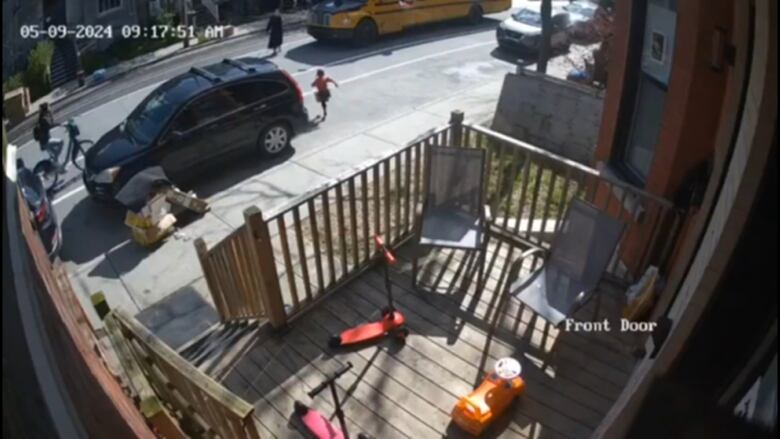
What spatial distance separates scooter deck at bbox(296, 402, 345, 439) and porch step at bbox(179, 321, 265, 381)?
0.78 m

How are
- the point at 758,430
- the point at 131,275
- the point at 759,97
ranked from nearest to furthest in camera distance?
the point at 758,430 < the point at 759,97 < the point at 131,275

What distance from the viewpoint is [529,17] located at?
49.3ft

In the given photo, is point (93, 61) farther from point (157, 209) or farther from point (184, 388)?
point (184, 388)

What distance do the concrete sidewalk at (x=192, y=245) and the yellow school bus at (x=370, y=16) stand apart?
486 centimetres

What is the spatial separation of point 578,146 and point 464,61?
19.0ft

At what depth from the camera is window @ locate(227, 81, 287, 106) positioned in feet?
30.1

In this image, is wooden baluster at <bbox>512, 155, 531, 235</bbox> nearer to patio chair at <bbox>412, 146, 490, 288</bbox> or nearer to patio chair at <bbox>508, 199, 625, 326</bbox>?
patio chair at <bbox>412, 146, 490, 288</bbox>

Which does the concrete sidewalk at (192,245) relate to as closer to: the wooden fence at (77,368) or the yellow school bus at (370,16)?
the wooden fence at (77,368)

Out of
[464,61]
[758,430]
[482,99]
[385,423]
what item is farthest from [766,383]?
[464,61]

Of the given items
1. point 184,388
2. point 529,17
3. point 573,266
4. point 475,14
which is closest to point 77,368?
point 184,388

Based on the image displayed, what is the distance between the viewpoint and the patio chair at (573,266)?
4.25 m

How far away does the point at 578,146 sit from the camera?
9.34 m

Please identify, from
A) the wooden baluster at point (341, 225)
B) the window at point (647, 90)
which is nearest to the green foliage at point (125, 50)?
the wooden baluster at point (341, 225)

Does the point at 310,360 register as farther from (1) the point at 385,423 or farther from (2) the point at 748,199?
(2) the point at 748,199
